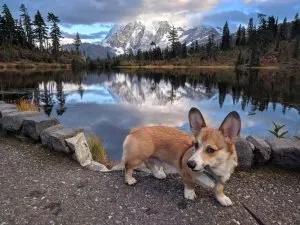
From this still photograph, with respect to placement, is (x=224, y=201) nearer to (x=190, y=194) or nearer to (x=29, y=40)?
(x=190, y=194)

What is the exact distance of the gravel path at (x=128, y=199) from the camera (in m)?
5.63

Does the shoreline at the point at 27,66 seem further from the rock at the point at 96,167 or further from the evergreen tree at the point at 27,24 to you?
→ the rock at the point at 96,167

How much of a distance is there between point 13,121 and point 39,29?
12937 cm

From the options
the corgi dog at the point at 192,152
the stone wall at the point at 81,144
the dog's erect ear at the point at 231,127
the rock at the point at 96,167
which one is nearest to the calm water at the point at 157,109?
the stone wall at the point at 81,144

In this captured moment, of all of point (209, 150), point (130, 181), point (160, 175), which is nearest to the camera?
point (209, 150)

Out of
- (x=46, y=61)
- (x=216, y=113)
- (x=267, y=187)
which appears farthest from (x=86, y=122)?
(x=46, y=61)

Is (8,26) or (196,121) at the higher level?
(8,26)

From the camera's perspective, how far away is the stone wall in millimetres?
7473

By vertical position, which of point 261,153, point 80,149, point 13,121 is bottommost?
point 80,149

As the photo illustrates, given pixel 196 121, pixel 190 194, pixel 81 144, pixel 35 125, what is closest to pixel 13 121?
pixel 35 125

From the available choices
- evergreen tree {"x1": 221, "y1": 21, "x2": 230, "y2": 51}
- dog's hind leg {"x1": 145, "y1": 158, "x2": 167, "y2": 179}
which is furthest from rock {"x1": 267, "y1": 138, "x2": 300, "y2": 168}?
evergreen tree {"x1": 221, "y1": 21, "x2": 230, "y2": 51}

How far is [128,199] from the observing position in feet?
20.6

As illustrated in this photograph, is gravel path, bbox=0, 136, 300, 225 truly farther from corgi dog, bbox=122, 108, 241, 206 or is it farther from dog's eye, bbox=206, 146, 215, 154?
dog's eye, bbox=206, 146, 215, 154

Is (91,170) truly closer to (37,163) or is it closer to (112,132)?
(37,163)
